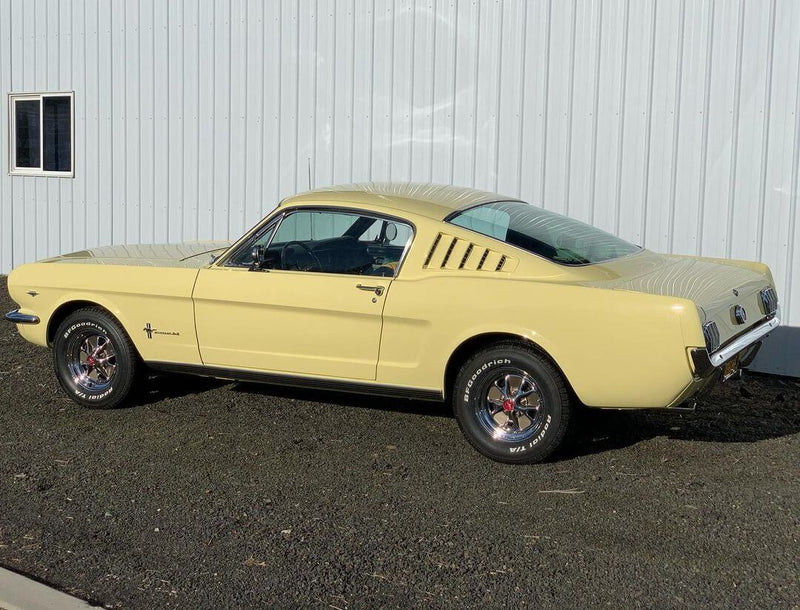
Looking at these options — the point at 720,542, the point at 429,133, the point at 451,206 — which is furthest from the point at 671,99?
the point at 720,542

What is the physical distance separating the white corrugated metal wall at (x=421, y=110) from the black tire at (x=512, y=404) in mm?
3130

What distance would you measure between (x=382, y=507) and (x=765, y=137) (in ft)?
15.2

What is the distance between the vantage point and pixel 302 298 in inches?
230

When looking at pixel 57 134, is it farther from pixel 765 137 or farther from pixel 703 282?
pixel 703 282

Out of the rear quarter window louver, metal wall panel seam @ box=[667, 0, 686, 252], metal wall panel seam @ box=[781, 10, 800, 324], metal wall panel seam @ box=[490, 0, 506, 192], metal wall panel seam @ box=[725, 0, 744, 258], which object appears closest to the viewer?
the rear quarter window louver

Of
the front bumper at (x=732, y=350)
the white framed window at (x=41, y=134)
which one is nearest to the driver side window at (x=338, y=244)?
the front bumper at (x=732, y=350)

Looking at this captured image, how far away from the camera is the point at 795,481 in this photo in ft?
17.1

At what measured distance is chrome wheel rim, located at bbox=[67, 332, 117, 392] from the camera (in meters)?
6.62

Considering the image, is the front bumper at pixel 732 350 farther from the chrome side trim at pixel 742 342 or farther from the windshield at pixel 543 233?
the windshield at pixel 543 233

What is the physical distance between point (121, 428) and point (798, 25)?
226 inches

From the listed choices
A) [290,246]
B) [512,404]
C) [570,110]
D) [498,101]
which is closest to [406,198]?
[290,246]

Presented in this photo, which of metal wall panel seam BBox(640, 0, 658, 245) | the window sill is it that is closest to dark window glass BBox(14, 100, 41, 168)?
the window sill

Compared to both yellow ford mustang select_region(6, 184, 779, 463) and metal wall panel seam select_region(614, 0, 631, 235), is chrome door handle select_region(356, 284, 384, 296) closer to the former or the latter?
yellow ford mustang select_region(6, 184, 779, 463)

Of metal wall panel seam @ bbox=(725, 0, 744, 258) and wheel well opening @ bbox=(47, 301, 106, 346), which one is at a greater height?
metal wall panel seam @ bbox=(725, 0, 744, 258)
